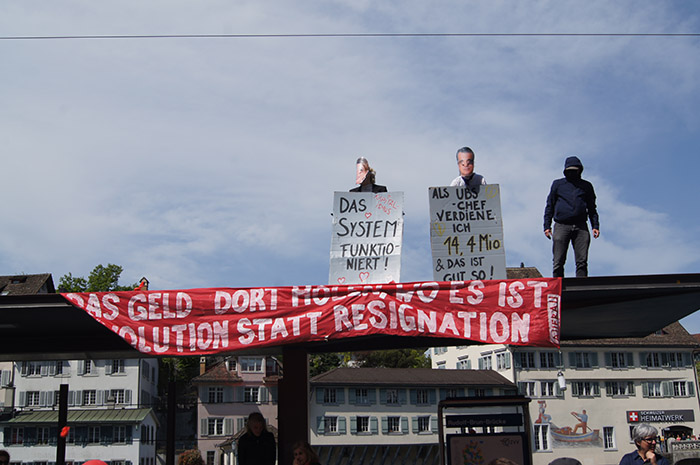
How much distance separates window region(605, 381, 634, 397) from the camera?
72875 mm

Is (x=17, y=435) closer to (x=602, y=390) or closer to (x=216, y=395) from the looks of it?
(x=216, y=395)

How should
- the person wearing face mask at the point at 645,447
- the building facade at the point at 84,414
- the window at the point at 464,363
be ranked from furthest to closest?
the window at the point at 464,363 → the building facade at the point at 84,414 → the person wearing face mask at the point at 645,447

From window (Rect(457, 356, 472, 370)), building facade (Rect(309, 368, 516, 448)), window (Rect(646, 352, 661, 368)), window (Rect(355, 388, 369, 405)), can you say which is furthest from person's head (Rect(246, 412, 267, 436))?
window (Rect(457, 356, 472, 370))

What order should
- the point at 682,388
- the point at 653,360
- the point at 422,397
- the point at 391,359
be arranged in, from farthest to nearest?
the point at 391,359, the point at 422,397, the point at 653,360, the point at 682,388

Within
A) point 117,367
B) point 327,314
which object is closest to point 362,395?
point 117,367

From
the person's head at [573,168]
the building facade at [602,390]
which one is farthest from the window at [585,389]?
the person's head at [573,168]

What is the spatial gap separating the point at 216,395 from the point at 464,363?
2612cm

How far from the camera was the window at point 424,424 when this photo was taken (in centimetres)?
7369

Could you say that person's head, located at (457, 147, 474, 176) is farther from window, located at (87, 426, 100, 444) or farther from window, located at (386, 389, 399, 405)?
window, located at (386, 389, 399, 405)

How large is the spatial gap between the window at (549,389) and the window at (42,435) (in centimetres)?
4425

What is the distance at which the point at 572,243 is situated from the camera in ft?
36.4

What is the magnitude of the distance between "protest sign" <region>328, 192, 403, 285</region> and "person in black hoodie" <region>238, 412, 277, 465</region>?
2.31 meters

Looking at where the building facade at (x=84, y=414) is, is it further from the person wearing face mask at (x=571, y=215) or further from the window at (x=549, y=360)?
the person wearing face mask at (x=571, y=215)

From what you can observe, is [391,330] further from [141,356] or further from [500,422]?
[141,356]
